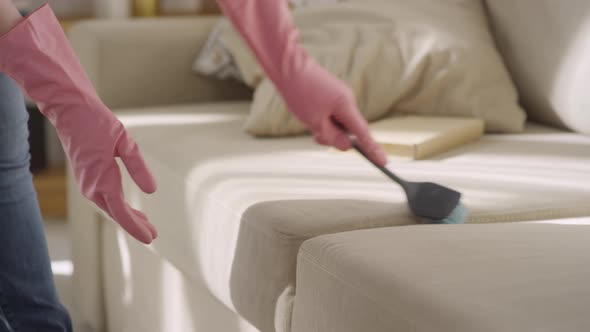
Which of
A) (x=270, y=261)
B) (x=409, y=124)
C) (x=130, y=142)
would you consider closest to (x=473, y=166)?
(x=409, y=124)

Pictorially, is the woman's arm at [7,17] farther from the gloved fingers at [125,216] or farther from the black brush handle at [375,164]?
the black brush handle at [375,164]

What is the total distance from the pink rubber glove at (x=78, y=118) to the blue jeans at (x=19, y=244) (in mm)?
198

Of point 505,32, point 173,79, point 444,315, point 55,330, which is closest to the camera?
point 444,315

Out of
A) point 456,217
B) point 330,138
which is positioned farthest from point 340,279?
point 330,138

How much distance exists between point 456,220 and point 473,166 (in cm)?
28

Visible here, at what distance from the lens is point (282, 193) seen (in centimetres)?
126

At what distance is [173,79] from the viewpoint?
2021 mm

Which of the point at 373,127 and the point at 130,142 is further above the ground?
the point at 130,142

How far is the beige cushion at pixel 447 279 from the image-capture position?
2.60ft

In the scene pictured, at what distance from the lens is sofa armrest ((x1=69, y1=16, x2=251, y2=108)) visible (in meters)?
1.96

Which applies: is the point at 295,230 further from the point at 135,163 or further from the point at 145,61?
the point at 145,61

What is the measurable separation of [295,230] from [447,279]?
0.94 ft

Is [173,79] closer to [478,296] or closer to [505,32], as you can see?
[505,32]

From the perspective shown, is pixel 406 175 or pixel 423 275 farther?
pixel 406 175
